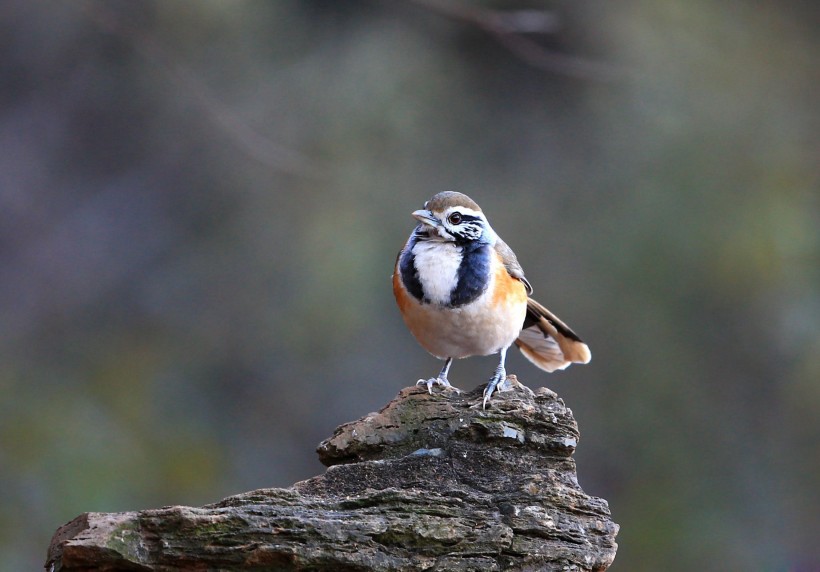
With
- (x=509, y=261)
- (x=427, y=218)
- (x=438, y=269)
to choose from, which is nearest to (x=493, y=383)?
(x=438, y=269)

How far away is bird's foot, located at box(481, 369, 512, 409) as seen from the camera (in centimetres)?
452

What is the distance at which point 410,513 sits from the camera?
3.88 m

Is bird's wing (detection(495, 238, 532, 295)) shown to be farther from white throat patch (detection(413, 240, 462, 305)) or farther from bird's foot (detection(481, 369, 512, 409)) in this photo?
bird's foot (detection(481, 369, 512, 409))

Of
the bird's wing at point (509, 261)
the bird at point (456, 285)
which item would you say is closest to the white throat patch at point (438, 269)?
the bird at point (456, 285)

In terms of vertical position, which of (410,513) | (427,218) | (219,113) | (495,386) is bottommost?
(410,513)

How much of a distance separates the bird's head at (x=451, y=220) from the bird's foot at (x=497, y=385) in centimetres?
65

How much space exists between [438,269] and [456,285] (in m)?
0.10

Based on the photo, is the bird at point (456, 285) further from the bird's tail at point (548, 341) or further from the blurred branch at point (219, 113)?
the blurred branch at point (219, 113)

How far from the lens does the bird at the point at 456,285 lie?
16.3 feet

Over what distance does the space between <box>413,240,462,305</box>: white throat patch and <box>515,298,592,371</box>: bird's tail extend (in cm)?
79

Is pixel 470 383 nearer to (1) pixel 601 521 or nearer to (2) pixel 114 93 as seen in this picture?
(2) pixel 114 93

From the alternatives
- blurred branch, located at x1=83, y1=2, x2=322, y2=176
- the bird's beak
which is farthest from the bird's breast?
blurred branch, located at x1=83, y1=2, x2=322, y2=176

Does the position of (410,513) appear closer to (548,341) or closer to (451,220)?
(451,220)

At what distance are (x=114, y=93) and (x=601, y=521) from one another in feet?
29.1
